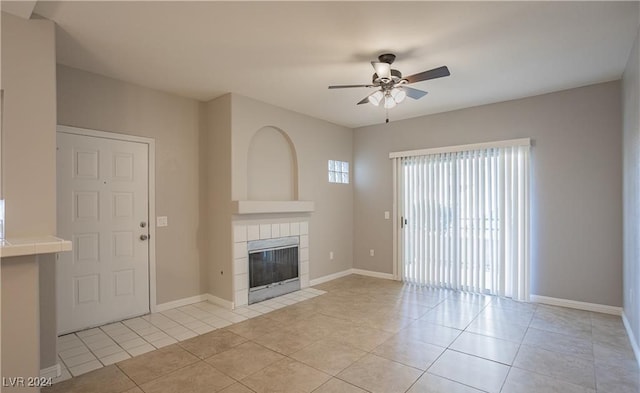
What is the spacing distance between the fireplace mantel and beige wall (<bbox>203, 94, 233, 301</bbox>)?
19 centimetres

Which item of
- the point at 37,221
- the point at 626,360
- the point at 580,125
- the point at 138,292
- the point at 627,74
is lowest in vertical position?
the point at 626,360

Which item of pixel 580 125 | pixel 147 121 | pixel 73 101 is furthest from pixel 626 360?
pixel 73 101

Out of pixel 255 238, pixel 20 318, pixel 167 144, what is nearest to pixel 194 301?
pixel 255 238

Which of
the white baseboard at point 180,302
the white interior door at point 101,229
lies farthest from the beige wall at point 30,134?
the white baseboard at point 180,302

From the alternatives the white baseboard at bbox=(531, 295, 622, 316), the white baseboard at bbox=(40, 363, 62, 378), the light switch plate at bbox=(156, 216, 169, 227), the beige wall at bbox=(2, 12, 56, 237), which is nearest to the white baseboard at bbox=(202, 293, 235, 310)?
the light switch plate at bbox=(156, 216, 169, 227)

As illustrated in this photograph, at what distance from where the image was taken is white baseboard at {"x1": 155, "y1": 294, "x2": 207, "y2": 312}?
4.08 metres

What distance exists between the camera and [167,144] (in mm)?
4184

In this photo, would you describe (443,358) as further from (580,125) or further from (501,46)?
(580,125)

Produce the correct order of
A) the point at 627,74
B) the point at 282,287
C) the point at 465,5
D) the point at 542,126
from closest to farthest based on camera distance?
the point at 465,5 < the point at 627,74 < the point at 542,126 < the point at 282,287

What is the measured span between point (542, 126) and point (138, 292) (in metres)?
5.44

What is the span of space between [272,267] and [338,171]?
7.09 ft

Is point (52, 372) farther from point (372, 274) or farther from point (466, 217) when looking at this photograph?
point (466, 217)

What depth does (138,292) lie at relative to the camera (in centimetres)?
391

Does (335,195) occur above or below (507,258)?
above
